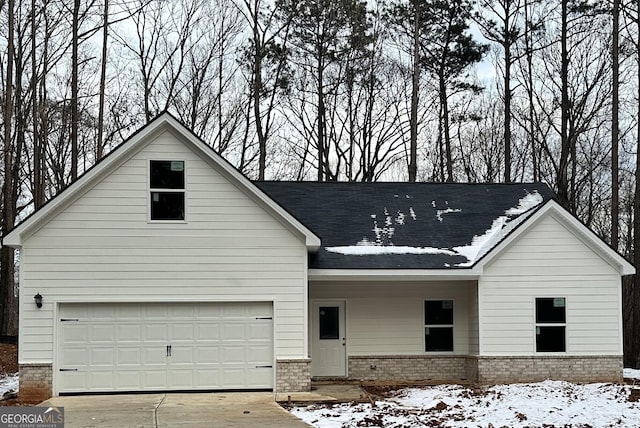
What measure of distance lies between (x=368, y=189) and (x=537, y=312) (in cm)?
596

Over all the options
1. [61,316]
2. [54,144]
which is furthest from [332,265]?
[54,144]

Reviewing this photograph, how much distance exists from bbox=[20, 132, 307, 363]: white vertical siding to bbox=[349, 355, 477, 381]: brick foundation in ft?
8.92

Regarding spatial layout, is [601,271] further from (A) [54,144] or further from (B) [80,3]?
(A) [54,144]

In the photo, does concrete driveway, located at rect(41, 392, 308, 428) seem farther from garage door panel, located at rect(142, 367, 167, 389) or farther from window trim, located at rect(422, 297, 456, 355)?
window trim, located at rect(422, 297, 456, 355)

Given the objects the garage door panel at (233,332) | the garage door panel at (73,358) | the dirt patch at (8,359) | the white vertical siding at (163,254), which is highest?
the white vertical siding at (163,254)

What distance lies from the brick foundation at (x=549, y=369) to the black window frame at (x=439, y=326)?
1375 mm

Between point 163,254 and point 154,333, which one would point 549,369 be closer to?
point 154,333

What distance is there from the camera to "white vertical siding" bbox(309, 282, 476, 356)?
19.4 m

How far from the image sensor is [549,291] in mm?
18594

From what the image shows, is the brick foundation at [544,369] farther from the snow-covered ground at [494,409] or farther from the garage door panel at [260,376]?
the garage door panel at [260,376]

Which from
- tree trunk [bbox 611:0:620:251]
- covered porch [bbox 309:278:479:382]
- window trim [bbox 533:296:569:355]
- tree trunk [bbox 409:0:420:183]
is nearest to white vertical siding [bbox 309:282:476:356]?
covered porch [bbox 309:278:479:382]

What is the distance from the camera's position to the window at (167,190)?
17062 millimetres

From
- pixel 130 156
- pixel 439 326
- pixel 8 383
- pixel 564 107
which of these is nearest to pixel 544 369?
pixel 439 326

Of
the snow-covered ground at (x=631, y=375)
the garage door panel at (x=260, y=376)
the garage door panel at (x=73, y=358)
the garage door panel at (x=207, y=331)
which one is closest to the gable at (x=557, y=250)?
the snow-covered ground at (x=631, y=375)
